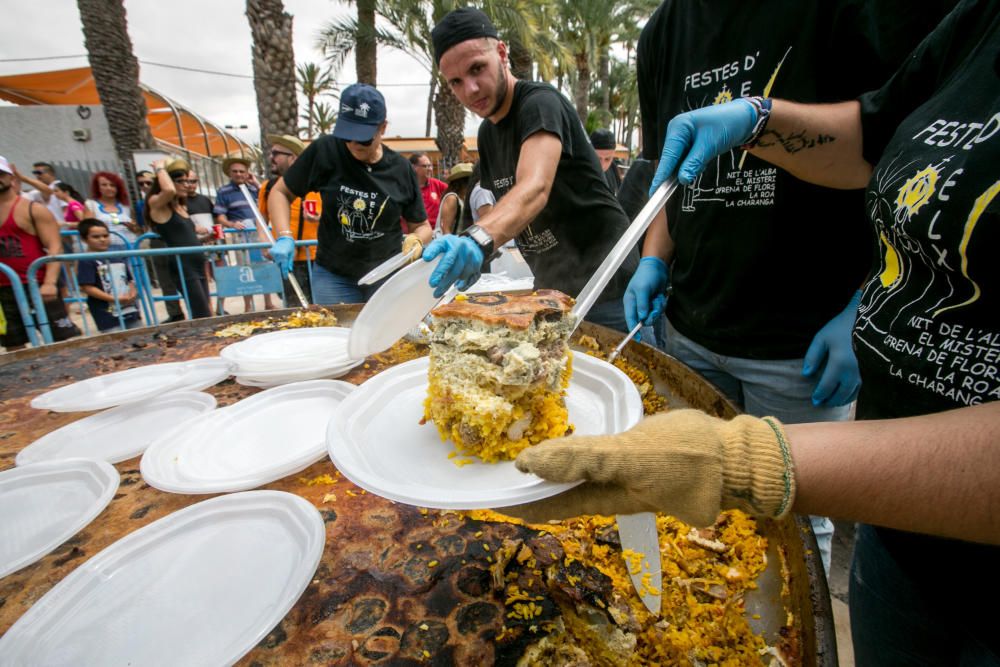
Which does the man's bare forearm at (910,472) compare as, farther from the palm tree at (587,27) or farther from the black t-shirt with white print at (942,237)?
the palm tree at (587,27)

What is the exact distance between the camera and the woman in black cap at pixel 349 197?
12.6ft

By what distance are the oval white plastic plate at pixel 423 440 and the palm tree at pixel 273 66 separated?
10482 millimetres

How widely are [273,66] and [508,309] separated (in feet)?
36.3

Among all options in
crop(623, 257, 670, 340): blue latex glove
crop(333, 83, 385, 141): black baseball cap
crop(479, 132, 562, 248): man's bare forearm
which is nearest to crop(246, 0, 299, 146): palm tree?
crop(333, 83, 385, 141): black baseball cap

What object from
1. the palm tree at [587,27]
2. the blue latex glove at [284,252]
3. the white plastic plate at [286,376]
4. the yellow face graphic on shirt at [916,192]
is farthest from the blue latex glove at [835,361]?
the palm tree at [587,27]

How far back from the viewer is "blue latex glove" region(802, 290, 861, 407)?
5.32ft

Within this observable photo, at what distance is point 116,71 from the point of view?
350 inches

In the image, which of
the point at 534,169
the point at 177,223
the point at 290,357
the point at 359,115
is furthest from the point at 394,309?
the point at 177,223

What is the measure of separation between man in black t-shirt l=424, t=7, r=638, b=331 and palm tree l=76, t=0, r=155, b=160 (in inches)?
396

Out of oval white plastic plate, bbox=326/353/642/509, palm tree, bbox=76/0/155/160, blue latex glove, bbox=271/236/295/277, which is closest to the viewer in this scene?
oval white plastic plate, bbox=326/353/642/509

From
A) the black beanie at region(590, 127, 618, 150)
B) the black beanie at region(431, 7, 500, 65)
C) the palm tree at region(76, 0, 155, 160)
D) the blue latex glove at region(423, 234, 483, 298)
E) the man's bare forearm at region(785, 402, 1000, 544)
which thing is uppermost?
the palm tree at region(76, 0, 155, 160)

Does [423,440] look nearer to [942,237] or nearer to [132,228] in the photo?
[942,237]

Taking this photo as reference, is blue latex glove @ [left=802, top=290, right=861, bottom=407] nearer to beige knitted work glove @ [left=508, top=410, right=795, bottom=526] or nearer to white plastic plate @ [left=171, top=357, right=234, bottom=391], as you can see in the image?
beige knitted work glove @ [left=508, top=410, right=795, bottom=526]

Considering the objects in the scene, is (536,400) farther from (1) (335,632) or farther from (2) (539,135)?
(2) (539,135)
